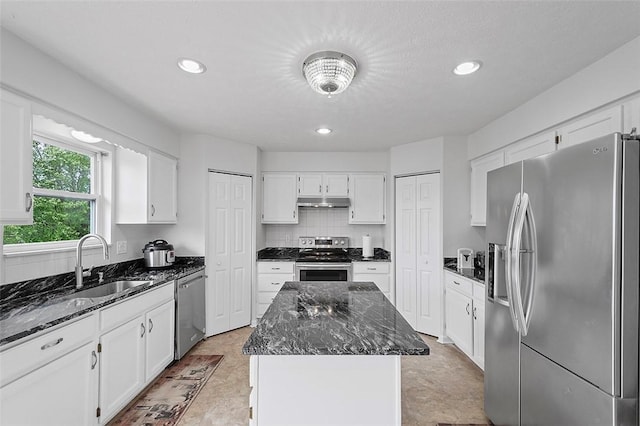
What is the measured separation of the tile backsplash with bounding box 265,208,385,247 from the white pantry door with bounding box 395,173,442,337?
0.84 m

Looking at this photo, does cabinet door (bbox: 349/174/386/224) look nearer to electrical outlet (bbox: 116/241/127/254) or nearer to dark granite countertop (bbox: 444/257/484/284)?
dark granite countertop (bbox: 444/257/484/284)

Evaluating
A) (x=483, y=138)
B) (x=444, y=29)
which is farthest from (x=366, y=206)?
(x=444, y=29)

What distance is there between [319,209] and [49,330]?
348cm

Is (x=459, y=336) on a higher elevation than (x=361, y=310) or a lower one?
lower

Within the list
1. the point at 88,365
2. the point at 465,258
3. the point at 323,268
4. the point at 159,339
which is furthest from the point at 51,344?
the point at 465,258

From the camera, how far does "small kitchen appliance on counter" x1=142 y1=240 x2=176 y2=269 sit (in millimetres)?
3031

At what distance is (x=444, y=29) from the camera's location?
155cm

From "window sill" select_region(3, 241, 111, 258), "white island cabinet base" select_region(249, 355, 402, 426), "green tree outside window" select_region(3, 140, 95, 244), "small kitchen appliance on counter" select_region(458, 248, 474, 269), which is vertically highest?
"green tree outside window" select_region(3, 140, 95, 244)

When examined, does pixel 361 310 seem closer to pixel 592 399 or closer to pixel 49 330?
pixel 592 399

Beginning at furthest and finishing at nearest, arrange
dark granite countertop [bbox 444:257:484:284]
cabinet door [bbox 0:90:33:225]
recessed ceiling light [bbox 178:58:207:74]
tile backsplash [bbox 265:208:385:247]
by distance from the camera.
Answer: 1. tile backsplash [bbox 265:208:385:247]
2. dark granite countertop [bbox 444:257:484:284]
3. recessed ceiling light [bbox 178:58:207:74]
4. cabinet door [bbox 0:90:33:225]

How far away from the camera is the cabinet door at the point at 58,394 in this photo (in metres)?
1.33

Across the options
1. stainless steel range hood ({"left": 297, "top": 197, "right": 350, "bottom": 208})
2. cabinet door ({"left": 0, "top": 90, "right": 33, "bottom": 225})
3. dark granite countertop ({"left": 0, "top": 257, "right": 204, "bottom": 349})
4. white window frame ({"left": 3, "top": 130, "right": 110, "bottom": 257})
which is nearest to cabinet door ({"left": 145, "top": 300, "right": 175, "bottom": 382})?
dark granite countertop ({"left": 0, "top": 257, "right": 204, "bottom": 349})

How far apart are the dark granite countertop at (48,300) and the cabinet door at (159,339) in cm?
27

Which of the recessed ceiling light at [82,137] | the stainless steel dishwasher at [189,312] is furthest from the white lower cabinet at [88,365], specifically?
the recessed ceiling light at [82,137]
